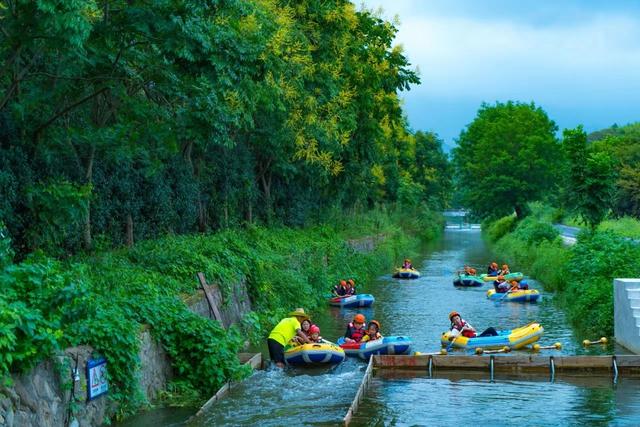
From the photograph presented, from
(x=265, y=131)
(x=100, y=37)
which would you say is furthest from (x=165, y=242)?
(x=265, y=131)

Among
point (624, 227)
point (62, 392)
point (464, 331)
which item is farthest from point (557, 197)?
point (62, 392)

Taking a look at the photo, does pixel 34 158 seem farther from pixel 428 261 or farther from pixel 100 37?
pixel 428 261

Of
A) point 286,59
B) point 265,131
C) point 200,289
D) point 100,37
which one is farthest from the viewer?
point 265,131

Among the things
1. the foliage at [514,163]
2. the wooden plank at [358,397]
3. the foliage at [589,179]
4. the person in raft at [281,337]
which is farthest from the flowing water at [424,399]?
the foliage at [514,163]

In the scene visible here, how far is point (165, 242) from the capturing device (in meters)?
22.8

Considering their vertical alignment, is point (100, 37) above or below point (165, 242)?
above

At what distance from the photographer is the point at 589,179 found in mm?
29844

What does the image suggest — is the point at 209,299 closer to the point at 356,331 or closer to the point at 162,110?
the point at 356,331

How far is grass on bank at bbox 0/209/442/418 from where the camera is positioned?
11148 mm

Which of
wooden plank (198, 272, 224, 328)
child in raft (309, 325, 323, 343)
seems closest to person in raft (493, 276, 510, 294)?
child in raft (309, 325, 323, 343)

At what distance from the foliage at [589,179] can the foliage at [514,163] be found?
45.5m

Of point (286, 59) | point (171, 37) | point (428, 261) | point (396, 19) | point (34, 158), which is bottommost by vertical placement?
point (428, 261)

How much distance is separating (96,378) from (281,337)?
24.0 ft

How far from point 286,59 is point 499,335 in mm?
11188
